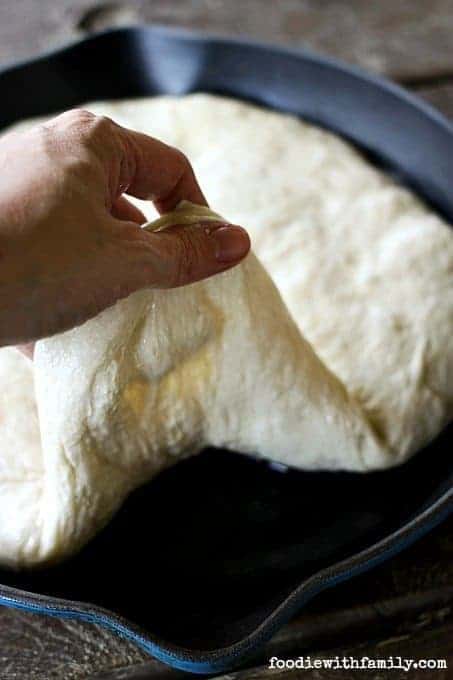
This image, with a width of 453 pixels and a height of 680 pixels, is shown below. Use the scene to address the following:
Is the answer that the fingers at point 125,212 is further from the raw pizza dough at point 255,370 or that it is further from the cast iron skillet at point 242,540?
the cast iron skillet at point 242,540

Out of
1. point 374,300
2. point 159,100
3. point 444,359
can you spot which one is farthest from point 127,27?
point 444,359

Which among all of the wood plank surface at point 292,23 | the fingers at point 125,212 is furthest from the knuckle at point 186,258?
the wood plank surface at point 292,23

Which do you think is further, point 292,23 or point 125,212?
point 292,23

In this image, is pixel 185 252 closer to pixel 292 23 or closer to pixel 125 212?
pixel 125 212

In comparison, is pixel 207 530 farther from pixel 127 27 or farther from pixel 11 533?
pixel 127 27

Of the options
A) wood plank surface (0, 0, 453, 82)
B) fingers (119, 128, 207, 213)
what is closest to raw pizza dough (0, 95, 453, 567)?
fingers (119, 128, 207, 213)

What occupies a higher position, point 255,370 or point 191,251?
point 191,251

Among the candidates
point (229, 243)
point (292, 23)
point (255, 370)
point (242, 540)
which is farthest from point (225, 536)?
point (292, 23)
